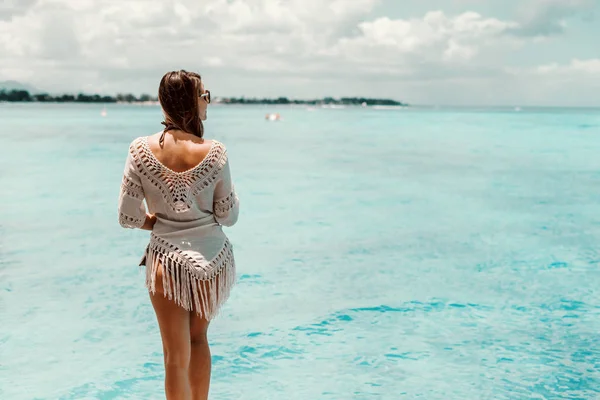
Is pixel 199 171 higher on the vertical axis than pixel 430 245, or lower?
higher

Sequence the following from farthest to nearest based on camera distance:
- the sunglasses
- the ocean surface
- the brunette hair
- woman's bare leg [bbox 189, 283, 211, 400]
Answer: the ocean surface < woman's bare leg [bbox 189, 283, 211, 400] < the sunglasses < the brunette hair

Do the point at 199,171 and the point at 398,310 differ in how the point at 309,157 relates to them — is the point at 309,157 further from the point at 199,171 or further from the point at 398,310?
the point at 199,171

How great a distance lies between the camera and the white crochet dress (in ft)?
9.95

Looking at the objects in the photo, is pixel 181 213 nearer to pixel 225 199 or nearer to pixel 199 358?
pixel 225 199

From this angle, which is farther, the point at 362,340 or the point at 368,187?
the point at 368,187

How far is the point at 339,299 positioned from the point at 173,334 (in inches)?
189

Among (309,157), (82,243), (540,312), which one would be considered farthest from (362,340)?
(309,157)

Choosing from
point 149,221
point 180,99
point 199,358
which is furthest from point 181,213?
point 199,358

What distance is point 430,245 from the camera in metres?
10.8

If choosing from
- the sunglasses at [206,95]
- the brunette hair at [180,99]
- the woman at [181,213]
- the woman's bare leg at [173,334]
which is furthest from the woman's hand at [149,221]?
the sunglasses at [206,95]

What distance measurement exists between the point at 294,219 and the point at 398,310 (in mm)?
6163

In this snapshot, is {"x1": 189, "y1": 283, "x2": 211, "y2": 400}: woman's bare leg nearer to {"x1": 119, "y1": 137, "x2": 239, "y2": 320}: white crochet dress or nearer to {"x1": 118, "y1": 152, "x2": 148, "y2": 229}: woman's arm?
{"x1": 119, "y1": 137, "x2": 239, "y2": 320}: white crochet dress

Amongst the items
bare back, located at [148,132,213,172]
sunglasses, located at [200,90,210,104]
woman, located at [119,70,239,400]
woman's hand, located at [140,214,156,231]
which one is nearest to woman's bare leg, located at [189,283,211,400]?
woman, located at [119,70,239,400]

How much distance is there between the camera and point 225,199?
3.14m
